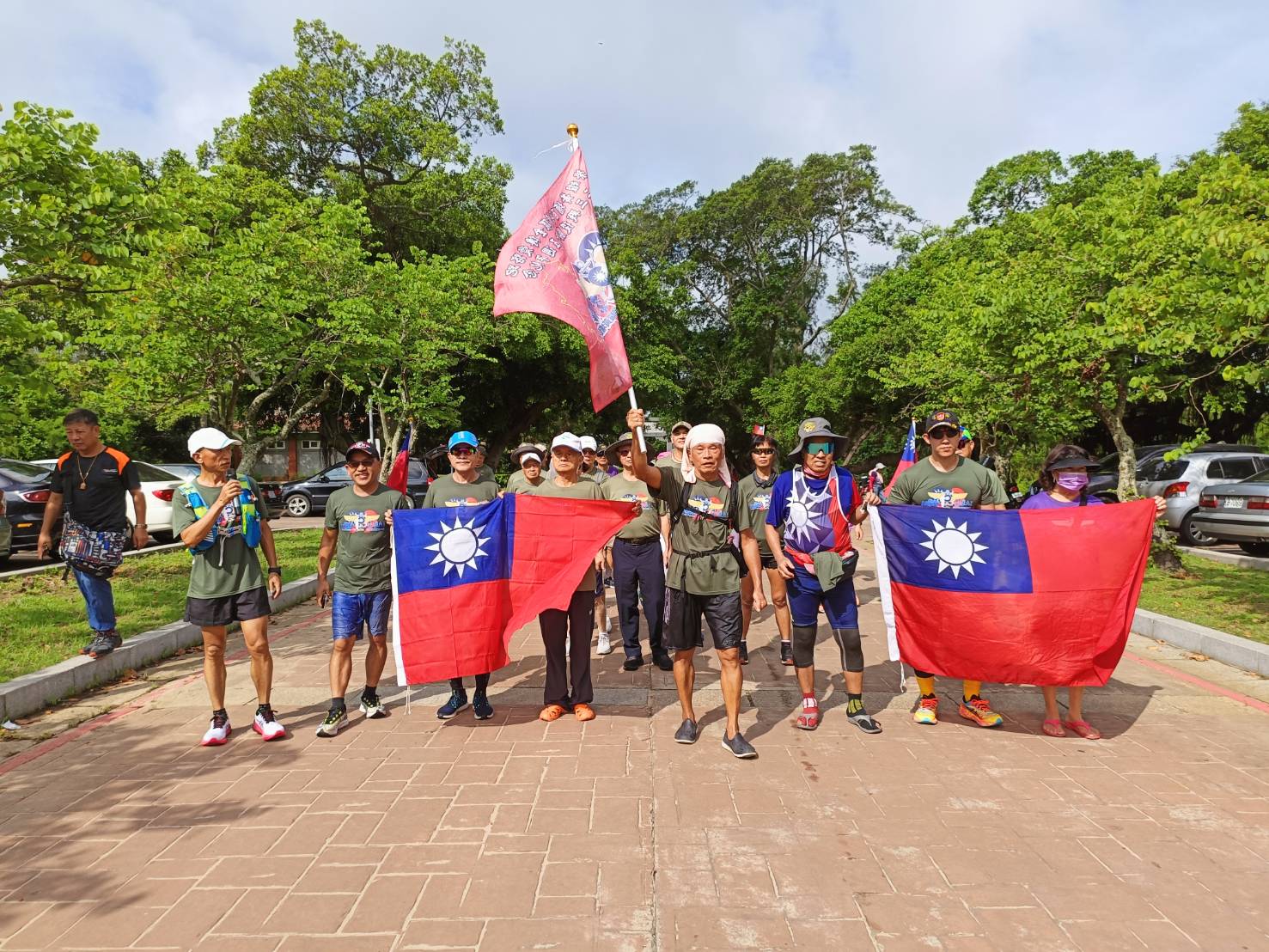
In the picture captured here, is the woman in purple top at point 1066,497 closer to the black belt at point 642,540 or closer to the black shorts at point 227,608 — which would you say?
the black belt at point 642,540

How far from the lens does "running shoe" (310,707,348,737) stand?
16.5ft

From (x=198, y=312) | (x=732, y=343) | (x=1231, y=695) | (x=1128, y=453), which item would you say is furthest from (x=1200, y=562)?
(x=732, y=343)

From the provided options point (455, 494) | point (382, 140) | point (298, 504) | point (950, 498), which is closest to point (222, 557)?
point (455, 494)

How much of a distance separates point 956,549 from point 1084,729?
1.35 metres

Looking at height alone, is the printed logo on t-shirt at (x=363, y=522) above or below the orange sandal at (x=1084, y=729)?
above

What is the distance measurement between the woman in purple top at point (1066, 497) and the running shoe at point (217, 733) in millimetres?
5229

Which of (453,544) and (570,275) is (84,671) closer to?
(453,544)

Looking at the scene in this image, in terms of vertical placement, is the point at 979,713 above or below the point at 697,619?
below

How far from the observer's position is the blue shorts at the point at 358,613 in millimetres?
5219

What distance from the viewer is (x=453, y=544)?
541 cm

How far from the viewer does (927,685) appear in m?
5.34

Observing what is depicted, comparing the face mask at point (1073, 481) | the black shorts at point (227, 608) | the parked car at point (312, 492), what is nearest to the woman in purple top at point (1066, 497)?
the face mask at point (1073, 481)

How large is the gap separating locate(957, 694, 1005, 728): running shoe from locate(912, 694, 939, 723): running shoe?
19 cm

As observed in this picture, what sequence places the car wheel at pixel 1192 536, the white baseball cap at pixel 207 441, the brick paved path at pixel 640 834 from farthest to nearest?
the car wheel at pixel 1192 536 < the white baseball cap at pixel 207 441 < the brick paved path at pixel 640 834
